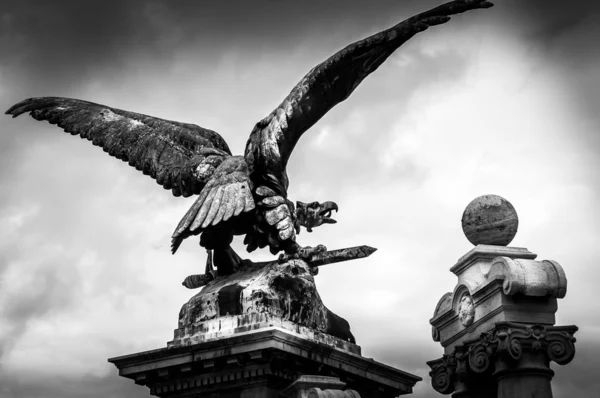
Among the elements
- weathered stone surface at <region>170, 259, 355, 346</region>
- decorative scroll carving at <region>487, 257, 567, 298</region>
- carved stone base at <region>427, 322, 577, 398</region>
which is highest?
weathered stone surface at <region>170, 259, 355, 346</region>

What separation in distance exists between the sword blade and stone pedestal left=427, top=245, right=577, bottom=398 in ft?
5.00

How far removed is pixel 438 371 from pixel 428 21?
4.76m

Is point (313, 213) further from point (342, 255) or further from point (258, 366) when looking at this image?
point (258, 366)

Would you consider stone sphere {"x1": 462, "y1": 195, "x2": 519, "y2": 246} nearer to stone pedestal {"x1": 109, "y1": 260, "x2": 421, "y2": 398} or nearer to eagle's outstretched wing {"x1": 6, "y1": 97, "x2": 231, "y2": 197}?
stone pedestal {"x1": 109, "y1": 260, "x2": 421, "y2": 398}

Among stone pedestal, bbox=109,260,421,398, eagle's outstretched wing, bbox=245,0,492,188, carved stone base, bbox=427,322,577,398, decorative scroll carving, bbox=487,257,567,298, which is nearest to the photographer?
carved stone base, bbox=427,322,577,398

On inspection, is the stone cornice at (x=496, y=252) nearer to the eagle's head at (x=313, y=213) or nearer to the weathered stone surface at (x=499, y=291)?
the weathered stone surface at (x=499, y=291)

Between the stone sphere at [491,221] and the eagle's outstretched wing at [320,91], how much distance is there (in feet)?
8.41

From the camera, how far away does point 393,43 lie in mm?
13328

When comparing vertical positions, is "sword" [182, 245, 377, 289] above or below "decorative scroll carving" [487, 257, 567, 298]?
above

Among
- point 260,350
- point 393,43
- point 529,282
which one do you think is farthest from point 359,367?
point 393,43

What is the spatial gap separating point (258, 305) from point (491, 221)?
3.17 meters

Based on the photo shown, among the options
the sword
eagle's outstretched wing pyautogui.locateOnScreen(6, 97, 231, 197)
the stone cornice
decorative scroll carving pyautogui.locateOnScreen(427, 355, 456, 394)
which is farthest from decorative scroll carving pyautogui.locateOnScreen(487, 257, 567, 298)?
eagle's outstretched wing pyautogui.locateOnScreen(6, 97, 231, 197)

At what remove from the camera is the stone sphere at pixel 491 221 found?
1230 centimetres

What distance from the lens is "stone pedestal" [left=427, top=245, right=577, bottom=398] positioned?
11.1 m
